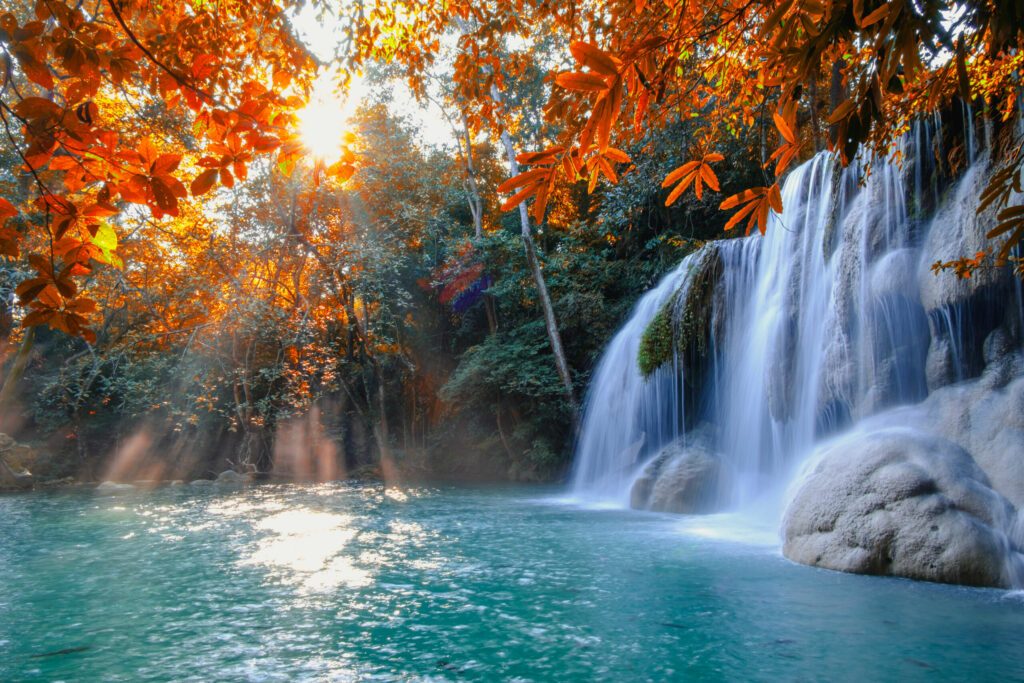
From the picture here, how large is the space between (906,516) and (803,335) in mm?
4147

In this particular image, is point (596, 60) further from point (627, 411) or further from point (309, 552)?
point (627, 411)

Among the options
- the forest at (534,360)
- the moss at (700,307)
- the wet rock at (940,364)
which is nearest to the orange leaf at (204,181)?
the forest at (534,360)

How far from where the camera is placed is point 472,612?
4574 mm

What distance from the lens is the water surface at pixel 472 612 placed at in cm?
355

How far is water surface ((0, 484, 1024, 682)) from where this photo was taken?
11.6 feet

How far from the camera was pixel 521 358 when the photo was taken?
16609 millimetres

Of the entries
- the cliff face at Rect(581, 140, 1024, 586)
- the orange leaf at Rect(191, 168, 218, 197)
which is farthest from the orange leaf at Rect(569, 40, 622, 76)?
the cliff face at Rect(581, 140, 1024, 586)

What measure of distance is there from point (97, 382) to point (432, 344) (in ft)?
32.7

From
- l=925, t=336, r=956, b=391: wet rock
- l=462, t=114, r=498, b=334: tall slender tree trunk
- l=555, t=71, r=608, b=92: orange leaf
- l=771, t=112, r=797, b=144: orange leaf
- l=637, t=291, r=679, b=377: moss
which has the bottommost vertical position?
l=555, t=71, r=608, b=92: orange leaf

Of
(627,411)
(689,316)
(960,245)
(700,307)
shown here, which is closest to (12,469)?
(627,411)

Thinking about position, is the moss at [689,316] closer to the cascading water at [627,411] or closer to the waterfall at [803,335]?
the waterfall at [803,335]

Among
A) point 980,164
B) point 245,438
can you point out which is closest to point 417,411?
point 245,438

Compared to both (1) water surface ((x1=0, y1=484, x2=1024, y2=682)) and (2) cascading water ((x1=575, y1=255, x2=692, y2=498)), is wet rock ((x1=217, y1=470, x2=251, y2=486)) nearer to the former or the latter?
(1) water surface ((x1=0, y1=484, x2=1024, y2=682))

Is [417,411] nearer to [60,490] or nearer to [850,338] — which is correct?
[60,490]
